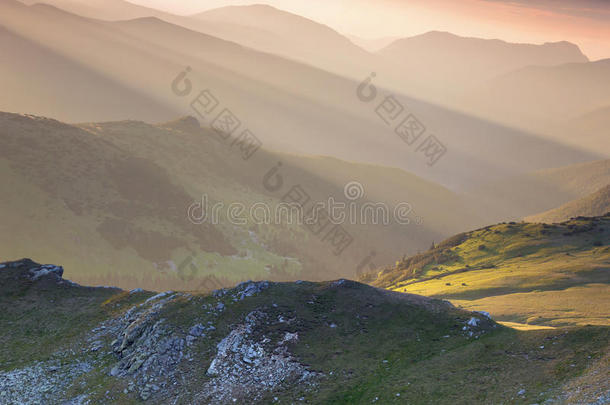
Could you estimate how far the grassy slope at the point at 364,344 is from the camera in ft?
106

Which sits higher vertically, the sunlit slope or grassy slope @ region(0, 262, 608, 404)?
the sunlit slope

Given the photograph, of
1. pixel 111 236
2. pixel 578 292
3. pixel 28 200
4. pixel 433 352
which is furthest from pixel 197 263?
pixel 433 352

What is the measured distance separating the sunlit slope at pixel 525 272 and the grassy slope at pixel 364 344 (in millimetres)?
22305

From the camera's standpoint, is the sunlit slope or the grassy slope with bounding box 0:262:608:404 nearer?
the grassy slope with bounding box 0:262:608:404

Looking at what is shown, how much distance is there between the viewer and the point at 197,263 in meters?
199

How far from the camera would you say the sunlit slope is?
63.2m

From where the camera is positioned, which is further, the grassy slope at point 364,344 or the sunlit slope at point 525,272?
the sunlit slope at point 525,272

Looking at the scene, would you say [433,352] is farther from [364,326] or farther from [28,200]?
[28,200]

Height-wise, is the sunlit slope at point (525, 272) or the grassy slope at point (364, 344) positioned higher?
the sunlit slope at point (525, 272)

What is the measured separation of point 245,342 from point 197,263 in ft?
541

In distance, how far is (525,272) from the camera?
92750 mm

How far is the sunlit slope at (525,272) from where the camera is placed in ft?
208

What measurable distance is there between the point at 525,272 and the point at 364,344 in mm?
65709

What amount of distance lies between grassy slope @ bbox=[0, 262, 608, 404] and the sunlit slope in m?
22.3
